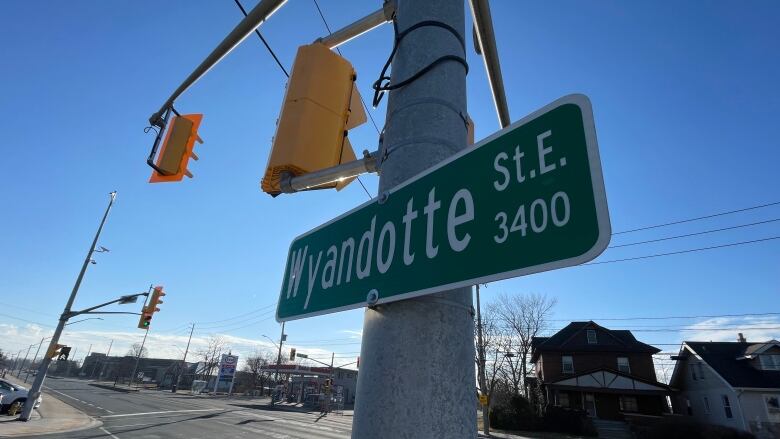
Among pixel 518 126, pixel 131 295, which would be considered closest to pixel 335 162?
pixel 518 126

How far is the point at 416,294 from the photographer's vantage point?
3.70 ft

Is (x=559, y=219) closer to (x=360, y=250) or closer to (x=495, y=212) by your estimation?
(x=495, y=212)

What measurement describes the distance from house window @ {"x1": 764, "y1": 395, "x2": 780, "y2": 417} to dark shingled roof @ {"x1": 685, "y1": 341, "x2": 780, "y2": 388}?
0.68 meters

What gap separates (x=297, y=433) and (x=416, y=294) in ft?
70.7

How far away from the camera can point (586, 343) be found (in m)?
35.4

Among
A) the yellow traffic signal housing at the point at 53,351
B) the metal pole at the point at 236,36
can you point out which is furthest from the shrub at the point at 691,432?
the yellow traffic signal housing at the point at 53,351

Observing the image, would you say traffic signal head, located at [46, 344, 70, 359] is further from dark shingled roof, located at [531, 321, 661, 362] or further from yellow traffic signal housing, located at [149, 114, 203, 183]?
dark shingled roof, located at [531, 321, 661, 362]

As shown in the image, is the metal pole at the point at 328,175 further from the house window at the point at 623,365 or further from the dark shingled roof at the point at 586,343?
the house window at the point at 623,365

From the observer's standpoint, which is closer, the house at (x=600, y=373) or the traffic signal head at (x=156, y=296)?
the traffic signal head at (x=156, y=296)

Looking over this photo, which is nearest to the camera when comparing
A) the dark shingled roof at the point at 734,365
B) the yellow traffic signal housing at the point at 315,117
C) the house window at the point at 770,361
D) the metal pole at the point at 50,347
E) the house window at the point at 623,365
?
the yellow traffic signal housing at the point at 315,117

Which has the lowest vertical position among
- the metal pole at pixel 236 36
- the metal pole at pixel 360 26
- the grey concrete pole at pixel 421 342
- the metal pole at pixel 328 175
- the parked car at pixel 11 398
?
the parked car at pixel 11 398

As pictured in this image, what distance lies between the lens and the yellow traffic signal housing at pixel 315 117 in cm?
224

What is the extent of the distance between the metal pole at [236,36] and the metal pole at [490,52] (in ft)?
3.93

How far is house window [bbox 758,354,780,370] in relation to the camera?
27547mm
